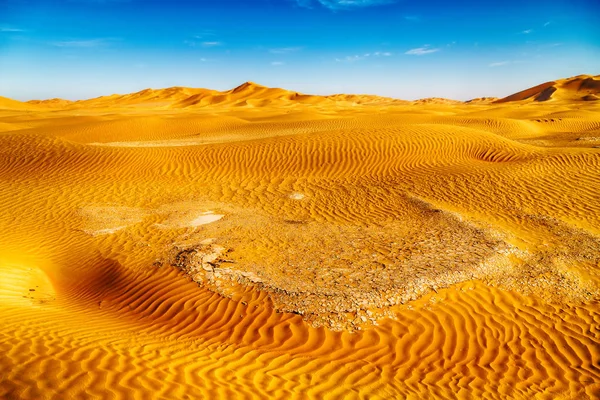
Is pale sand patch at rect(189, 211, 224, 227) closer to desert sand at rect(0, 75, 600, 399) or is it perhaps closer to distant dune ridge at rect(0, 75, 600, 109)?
desert sand at rect(0, 75, 600, 399)

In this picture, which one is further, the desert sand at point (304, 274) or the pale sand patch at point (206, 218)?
the pale sand patch at point (206, 218)

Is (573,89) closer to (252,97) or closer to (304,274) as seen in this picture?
(252,97)

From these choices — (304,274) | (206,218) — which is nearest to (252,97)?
(206,218)

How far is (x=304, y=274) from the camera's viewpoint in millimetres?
6973

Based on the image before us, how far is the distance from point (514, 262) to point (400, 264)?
2391 mm

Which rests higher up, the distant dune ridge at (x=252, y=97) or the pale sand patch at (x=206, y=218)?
the distant dune ridge at (x=252, y=97)

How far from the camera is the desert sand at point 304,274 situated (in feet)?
14.3

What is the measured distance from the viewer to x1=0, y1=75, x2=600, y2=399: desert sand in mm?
4371

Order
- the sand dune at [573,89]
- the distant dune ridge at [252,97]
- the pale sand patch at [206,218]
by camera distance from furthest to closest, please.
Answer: the distant dune ridge at [252,97]
the sand dune at [573,89]
the pale sand patch at [206,218]

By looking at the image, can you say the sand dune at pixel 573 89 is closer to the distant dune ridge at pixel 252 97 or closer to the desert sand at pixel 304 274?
the distant dune ridge at pixel 252 97

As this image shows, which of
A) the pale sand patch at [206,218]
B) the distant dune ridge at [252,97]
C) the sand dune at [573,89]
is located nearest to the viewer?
the pale sand patch at [206,218]

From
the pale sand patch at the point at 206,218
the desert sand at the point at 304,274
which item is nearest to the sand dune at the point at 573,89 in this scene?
the desert sand at the point at 304,274

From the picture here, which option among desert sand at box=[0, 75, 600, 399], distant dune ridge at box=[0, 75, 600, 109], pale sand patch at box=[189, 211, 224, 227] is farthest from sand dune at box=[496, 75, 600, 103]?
pale sand patch at box=[189, 211, 224, 227]

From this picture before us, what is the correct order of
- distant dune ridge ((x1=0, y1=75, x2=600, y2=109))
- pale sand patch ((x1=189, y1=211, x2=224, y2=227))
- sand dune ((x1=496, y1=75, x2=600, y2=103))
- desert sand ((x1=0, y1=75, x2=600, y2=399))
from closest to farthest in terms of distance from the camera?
desert sand ((x1=0, y1=75, x2=600, y2=399)) → pale sand patch ((x1=189, y1=211, x2=224, y2=227)) → sand dune ((x1=496, y1=75, x2=600, y2=103)) → distant dune ridge ((x1=0, y1=75, x2=600, y2=109))
